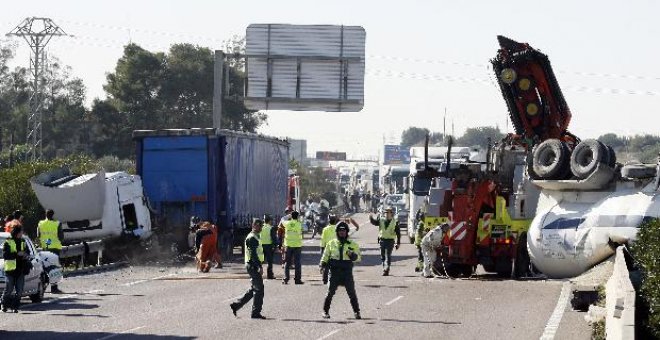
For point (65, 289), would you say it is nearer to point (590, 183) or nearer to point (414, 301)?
point (414, 301)

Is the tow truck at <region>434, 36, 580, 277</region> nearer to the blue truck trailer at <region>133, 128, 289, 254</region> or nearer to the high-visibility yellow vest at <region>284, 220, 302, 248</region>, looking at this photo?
the high-visibility yellow vest at <region>284, 220, 302, 248</region>

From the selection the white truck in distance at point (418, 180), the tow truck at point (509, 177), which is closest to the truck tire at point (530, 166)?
the tow truck at point (509, 177)

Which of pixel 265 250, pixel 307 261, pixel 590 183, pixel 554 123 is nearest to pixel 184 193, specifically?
pixel 307 261

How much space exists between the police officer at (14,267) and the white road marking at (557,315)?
27.5ft

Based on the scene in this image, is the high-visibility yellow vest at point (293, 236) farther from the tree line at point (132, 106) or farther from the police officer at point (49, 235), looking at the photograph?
the tree line at point (132, 106)

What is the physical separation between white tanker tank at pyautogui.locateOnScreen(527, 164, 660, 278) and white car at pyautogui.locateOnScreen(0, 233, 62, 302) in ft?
29.7

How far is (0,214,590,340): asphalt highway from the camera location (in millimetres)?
20188

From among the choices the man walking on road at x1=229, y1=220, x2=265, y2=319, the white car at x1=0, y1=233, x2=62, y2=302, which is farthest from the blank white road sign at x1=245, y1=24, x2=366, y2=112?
the man walking on road at x1=229, y1=220, x2=265, y2=319

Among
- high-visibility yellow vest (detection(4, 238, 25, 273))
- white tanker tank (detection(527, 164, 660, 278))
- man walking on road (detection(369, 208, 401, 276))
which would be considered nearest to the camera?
high-visibility yellow vest (detection(4, 238, 25, 273))

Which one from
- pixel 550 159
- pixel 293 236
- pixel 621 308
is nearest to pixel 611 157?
pixel 550 159

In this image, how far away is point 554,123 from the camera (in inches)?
1247

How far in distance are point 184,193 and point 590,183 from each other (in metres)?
15.8

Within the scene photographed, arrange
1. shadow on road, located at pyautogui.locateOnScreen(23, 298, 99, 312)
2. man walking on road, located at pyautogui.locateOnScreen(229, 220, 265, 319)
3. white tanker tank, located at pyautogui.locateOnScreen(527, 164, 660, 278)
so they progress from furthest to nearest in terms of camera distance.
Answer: white tanker tank, located at pyautogui.locateOnScreen(527, 164, 660, 278) → shadow on road, located at pyautogui.locateOnScreen(23, 298, 99, 312) → man walking on road, located at pyautogui.locateOnScreen(229, 220, 265, 319)

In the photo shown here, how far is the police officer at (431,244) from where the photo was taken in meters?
31.9
